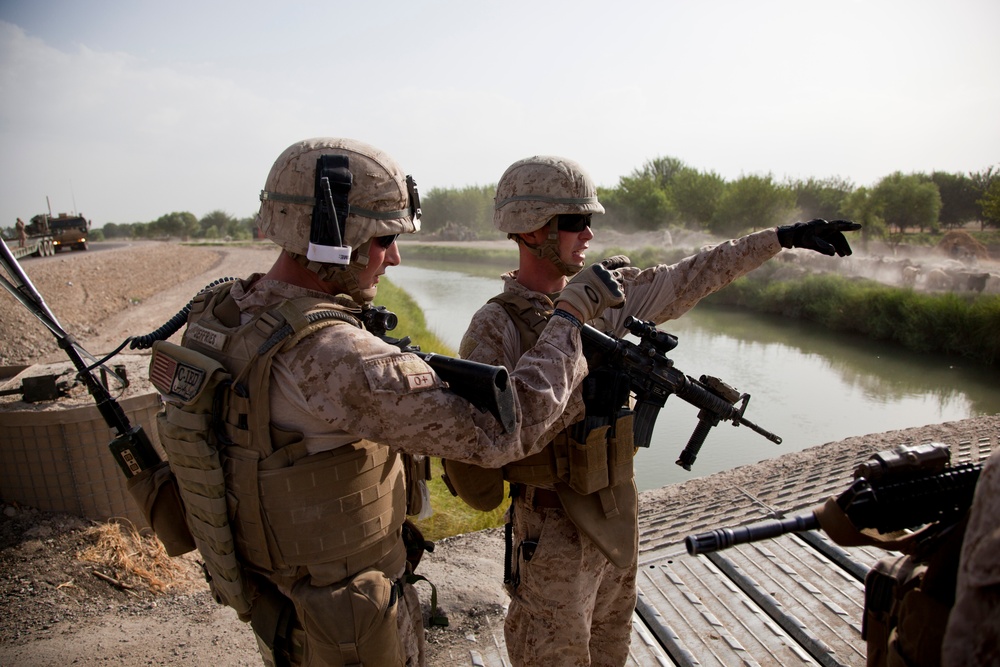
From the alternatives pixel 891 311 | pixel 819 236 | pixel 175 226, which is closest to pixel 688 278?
pixel 819 236

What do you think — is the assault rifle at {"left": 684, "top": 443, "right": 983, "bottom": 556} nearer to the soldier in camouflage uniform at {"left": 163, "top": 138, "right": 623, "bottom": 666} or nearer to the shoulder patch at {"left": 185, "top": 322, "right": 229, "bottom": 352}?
the soldier in camouflage uniform at {"left": 163, "top": 138, "right": 623, "bottom": 666}

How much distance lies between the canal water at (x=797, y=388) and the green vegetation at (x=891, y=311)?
1.21 feet

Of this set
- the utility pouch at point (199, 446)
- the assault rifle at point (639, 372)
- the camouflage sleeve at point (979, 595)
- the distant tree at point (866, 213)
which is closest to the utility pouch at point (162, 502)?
the utility pouch at point (199, 446)

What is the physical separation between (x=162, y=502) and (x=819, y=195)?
144 feet

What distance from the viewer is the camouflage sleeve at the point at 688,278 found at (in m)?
2.68

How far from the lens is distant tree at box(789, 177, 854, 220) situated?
3781 cm

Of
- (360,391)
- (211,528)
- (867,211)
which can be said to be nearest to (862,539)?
(360,391)

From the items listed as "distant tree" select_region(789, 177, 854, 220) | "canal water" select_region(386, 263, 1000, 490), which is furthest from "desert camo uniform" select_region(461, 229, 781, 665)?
"distant tree" select_region(789, 177, 854, 220)

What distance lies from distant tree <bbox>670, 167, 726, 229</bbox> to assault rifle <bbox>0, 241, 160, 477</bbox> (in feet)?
135

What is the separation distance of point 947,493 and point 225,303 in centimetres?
207

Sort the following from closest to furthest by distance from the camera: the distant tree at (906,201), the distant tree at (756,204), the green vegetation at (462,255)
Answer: the distant tree at (906,201)
the distant tree at (756,204)
the green vegetation at (462,255)

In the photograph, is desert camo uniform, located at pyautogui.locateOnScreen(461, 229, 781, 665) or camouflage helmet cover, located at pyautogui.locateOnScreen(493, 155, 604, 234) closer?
desert camo uniform, located at pyautogui.locateOnScreen(461, 229, 781, 665)

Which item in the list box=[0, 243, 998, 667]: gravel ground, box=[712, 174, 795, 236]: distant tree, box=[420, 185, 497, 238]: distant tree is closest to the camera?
box=[0, 243, 998, 667]: gravel ground

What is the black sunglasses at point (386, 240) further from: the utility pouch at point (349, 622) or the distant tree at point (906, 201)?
the distant tree at point (906, 201)
